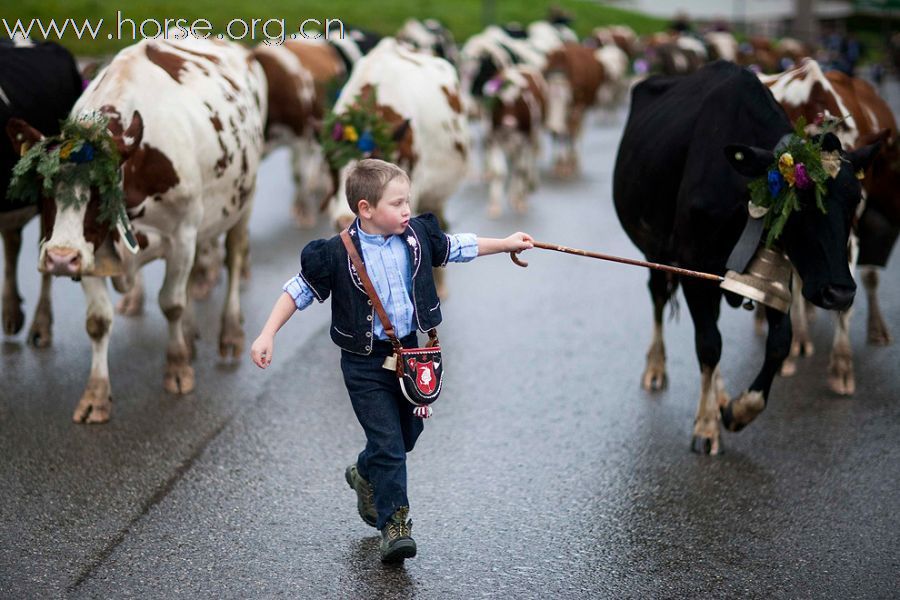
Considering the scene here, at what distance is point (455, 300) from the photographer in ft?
33.9

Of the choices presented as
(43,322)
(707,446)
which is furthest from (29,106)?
(707,446)

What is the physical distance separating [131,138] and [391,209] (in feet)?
8.62

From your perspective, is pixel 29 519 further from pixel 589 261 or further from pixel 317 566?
pixel 589 261

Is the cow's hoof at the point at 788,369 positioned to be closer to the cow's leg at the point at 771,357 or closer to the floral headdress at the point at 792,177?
the cow's leg at the point at 771,357

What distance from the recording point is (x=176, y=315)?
7.62 m

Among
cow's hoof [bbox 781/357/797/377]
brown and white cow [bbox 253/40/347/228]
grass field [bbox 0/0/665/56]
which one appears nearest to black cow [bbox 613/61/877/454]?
cow's hoof [bbox 781/357/797/377]

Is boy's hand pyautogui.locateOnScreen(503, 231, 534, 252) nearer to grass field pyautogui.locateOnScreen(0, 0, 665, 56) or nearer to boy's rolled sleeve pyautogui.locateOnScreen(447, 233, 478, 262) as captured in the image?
boy's rolled sleeve pyautogui.locateOnScreen(447, 233, 478, 262)

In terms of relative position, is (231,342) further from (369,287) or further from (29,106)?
(369,287)

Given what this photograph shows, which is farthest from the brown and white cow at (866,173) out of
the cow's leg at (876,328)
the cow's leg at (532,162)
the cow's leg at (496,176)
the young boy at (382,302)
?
the cow's leg at (532,162)

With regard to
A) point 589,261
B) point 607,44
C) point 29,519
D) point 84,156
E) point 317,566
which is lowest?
point 607,44

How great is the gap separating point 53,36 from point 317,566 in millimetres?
19800

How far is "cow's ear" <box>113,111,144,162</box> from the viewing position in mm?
6738

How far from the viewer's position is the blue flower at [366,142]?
8.85m

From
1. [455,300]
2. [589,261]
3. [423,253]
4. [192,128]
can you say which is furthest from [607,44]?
[423,253]
